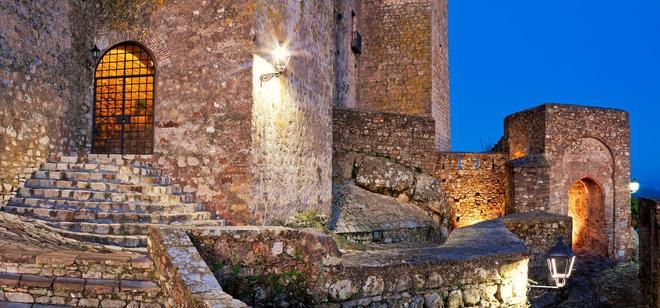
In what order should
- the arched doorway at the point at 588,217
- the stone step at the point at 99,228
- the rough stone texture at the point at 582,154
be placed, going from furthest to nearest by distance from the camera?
the arched doorway at the point at 588,217, the rough stone texture at the point at 582,154, the stone step at the point at 99,228

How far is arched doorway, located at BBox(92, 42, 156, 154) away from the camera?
28.2ft

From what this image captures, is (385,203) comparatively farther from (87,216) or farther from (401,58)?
(401,58)

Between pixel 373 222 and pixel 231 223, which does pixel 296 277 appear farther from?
pixel 373 222

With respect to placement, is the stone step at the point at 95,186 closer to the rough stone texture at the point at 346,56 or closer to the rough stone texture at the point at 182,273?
the rough stone texture at the point at 182,273

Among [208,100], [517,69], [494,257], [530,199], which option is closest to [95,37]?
[208,100]

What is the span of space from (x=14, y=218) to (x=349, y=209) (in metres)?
6.96

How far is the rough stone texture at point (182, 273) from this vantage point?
3980 millimetres

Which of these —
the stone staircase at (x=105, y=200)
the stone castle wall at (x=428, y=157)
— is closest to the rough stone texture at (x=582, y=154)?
the stone castle wall at (x=428, y=157)

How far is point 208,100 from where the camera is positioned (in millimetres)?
7934

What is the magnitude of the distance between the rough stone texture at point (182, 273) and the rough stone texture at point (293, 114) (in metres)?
3.07

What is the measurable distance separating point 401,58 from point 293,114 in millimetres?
10221

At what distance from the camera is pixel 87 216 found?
6.82 metres

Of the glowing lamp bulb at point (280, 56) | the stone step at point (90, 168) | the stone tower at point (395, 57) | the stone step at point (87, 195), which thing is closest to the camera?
the stone step at point (87, 195)

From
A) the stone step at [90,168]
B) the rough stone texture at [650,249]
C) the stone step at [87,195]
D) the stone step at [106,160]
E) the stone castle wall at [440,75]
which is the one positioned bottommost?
the rough stone texture at [650,249]
